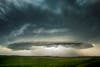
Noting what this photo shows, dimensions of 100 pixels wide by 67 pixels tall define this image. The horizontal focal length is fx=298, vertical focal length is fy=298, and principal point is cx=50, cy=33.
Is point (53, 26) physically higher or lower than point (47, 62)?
higher

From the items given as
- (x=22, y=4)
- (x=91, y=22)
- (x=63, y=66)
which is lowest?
(x=63, y=66)

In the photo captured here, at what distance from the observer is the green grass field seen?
4344 millimetres

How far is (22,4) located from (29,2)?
109 millimetres

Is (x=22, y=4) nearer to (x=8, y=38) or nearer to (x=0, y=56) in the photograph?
(x=8, y=38)

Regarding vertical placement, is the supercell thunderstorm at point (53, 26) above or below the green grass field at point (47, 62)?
above

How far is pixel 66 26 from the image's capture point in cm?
440

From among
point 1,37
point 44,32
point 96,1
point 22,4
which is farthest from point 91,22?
point 1,37

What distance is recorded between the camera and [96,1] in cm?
440

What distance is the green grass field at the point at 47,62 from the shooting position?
4.34 metres

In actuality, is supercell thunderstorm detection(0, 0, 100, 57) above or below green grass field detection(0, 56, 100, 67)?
above

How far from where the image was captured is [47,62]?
4.35 meters

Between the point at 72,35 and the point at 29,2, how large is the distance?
807 millimetres

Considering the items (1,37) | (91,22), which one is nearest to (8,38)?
(1,37)

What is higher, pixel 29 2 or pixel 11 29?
pixel 29 2
